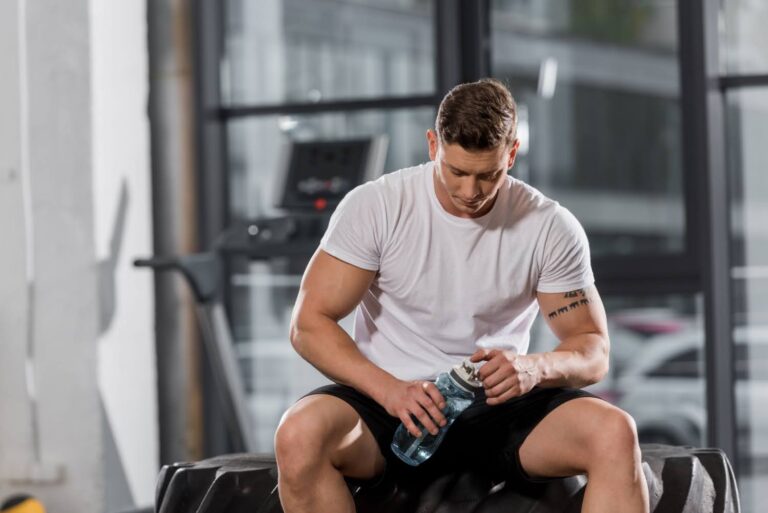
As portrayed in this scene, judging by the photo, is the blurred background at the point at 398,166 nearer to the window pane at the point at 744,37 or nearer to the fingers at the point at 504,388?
the window pane at the point at 744,37

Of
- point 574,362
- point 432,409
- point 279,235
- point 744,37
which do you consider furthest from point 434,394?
point 744,37

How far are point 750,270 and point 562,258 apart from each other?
158 cm

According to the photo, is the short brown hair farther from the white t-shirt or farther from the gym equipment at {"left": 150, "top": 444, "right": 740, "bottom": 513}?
the gym equipment at {"left": 150, "top": 444, "right": 740, "bottom": 513}

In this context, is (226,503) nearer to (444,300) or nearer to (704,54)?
(444,300)

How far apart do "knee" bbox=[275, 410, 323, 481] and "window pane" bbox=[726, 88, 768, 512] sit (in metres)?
1.99

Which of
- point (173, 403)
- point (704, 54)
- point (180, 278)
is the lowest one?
point (173, 403)

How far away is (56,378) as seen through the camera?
374cm

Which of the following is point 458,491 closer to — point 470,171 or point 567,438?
point 567,438

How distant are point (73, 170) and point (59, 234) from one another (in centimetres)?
21

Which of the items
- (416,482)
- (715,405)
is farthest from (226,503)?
(715,405)

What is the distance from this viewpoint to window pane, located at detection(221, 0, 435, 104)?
13.2 ft

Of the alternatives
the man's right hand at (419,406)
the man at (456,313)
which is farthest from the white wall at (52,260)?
the man's right hand at (419,406)

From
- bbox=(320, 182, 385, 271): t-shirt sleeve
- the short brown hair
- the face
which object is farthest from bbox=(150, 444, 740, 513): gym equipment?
the short brown hair

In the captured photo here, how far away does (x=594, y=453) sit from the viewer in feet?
6.82
